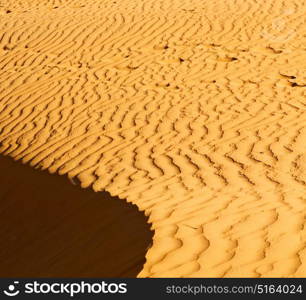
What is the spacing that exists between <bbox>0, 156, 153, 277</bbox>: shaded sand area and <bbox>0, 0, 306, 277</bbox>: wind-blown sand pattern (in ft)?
0.62

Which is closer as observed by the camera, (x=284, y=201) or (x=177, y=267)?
(x=177, y=267)

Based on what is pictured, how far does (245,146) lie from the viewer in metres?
8.13

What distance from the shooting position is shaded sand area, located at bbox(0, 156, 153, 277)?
18.3ft

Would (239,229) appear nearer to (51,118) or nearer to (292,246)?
(292,246)

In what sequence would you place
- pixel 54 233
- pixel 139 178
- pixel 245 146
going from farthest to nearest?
pixel 245 146 < pixel 139 178 < pixel 54 233

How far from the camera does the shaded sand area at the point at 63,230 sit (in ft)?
18.3

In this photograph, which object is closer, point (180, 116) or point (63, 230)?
point (63, 230)

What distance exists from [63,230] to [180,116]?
3.31 m

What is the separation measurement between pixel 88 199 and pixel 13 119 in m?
3.60

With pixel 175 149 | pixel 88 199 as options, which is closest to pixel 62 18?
pixel 175 149

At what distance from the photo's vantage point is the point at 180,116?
9516mm

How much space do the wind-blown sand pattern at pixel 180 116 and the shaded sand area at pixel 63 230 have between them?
19 cm

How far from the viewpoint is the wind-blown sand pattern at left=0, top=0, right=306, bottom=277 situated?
5.59 meters

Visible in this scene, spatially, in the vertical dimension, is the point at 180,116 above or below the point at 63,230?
above
